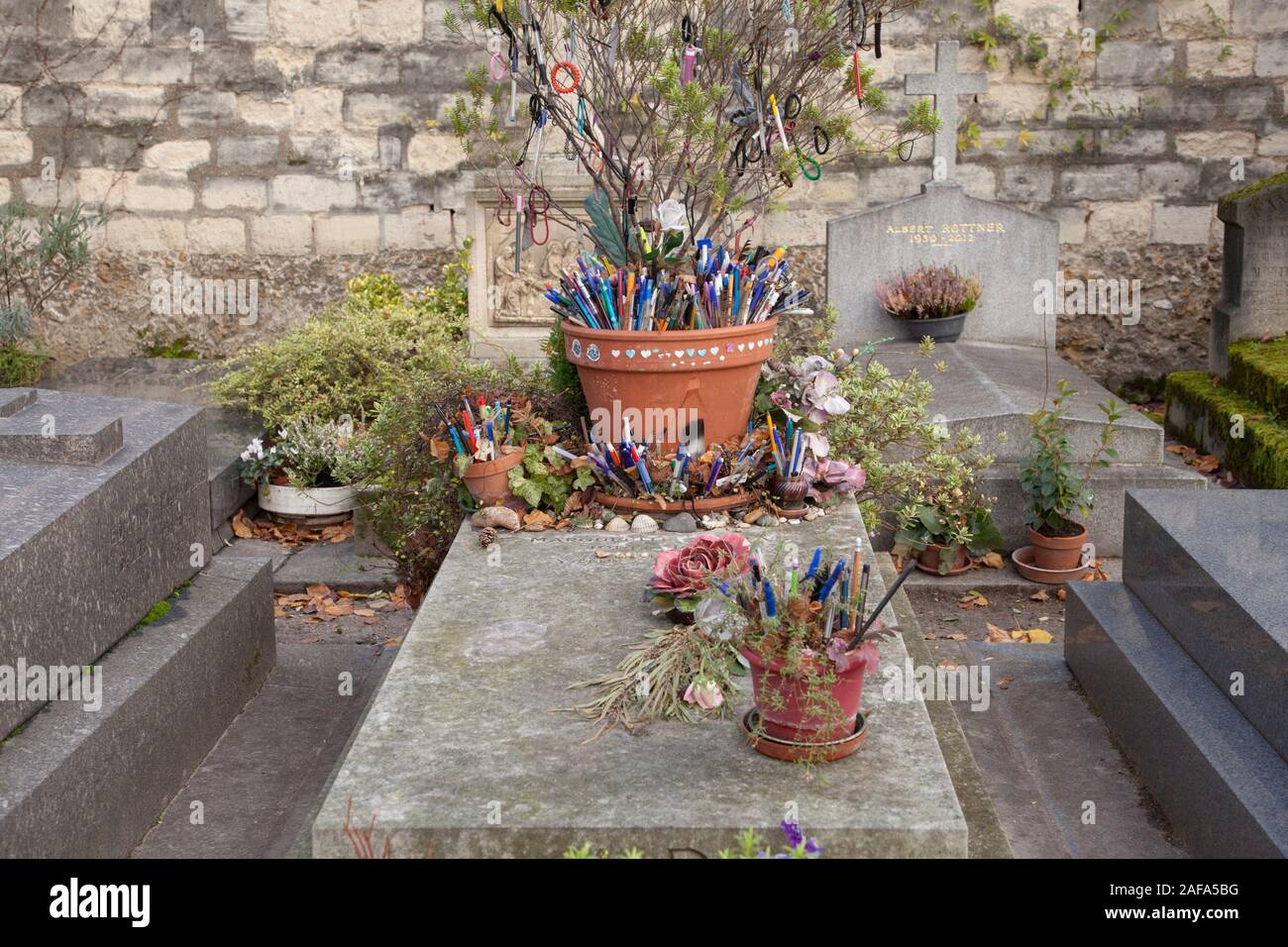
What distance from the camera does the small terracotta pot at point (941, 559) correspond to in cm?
551

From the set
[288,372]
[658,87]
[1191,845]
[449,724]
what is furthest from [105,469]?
[288,372]

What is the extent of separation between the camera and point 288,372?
22.2 ft

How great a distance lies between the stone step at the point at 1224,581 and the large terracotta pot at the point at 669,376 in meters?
1.21

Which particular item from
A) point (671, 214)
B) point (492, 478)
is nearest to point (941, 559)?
point (671, 214)

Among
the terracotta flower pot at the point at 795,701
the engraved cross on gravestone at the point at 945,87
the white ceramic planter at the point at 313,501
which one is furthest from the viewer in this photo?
the engraved cross on gravestone at the point at 945,87

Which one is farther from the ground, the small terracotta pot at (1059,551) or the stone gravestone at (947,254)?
the stone gravestone at (947,254)

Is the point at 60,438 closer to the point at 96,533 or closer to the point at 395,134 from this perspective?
the point at 96,533

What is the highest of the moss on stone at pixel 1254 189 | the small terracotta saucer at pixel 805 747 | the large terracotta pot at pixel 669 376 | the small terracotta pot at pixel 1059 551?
the moss on stone at pixel 1254 189

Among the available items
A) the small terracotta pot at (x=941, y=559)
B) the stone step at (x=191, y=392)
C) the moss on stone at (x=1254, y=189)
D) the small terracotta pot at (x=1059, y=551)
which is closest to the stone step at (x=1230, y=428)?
the moss on stone at (x=1254, y=189)

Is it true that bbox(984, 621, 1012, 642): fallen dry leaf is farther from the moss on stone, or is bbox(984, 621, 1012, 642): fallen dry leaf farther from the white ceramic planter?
the moss on stone

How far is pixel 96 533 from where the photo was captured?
3391mm

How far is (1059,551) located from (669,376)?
2.40m

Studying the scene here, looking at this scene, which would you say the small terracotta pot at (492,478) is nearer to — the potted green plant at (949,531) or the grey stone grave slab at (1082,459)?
the potted green plant at (949,531)

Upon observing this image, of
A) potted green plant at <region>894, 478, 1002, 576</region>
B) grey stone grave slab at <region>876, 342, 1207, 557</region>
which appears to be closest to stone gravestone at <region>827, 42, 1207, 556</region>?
grey stone grave slab at <region>876, 342, 1207, 557</region>
